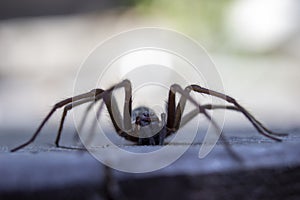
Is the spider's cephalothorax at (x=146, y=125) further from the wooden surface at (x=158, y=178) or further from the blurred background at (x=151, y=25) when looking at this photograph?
the blurred background at (x=151, y=25)

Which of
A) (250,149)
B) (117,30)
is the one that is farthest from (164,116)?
(117,30)

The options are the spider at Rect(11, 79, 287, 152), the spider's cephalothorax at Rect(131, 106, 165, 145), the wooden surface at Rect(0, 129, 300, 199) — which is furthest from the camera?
the spider's cephalothorax at Rect(131, 106, 165, 145)

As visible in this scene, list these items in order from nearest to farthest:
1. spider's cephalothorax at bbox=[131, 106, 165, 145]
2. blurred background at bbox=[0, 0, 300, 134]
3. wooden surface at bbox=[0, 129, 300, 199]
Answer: wooden surface at bbox=[0, 129, 300, 199] → spider's cephalothorax at bbox=[131, 106, 165, 145] → blurred background at bbox=[0, 0, 300, 134]

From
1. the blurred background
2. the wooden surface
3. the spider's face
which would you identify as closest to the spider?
the spider's face

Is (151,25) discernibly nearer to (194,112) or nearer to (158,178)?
(194,112)

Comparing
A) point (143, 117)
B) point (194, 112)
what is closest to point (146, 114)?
point (143, 117)

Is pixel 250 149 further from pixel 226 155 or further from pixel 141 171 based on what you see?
pixel 141 171

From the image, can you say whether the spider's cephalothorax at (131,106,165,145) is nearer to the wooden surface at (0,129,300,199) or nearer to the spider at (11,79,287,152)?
the spider at (11,79,287,152)
